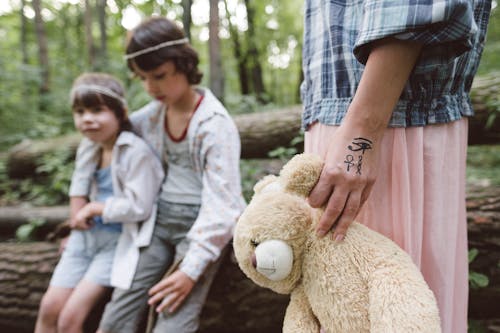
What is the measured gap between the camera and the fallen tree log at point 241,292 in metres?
1.66

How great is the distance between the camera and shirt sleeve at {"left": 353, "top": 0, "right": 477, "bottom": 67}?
1.88 feet

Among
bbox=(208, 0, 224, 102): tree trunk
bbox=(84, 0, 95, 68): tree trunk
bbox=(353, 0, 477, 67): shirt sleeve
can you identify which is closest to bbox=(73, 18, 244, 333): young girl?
bbox=(353, 0, 477, 67): shirt sleeve

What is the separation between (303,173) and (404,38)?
30 centimetres

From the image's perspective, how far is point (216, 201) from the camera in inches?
59.3

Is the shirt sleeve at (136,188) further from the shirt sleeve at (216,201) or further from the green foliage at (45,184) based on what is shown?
the green foliage at (45,184)

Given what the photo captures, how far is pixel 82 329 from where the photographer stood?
1.67 meters

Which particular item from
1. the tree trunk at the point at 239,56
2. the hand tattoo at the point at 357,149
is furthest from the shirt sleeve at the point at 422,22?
the tree trunk at the point at 239,56

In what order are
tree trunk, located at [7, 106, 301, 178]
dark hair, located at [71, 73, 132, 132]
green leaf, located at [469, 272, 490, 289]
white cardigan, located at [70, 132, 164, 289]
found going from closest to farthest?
green leaf, located at [469, 272, 490, 289] < white cardigan, located at [70, 132, 164, 289] < dark hair, located at [71, 73, 132, 132] < tree trunk, located at [7, 106, 301, 178]

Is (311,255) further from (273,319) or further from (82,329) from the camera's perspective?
(82,329)

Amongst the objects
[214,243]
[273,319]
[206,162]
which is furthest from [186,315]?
[206,162]

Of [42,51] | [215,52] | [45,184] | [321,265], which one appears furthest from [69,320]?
[42,51]

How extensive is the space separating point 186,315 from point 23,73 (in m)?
6.55

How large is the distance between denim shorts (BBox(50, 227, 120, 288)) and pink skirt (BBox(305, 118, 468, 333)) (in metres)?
1.45

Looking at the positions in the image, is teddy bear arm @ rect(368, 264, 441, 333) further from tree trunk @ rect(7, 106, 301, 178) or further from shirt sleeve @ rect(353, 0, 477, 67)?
tree trunk @ rect(7, 106, 301, 178)
